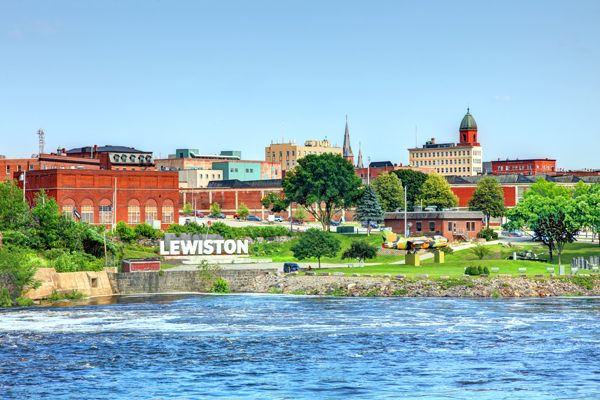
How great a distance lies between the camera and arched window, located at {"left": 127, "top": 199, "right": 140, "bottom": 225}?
9731 centimetres

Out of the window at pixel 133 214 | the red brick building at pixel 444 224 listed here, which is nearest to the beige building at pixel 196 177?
the window at pixel 133 214

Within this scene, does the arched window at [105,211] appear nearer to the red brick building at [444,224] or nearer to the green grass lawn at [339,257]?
the green grass lawn at [339,257]

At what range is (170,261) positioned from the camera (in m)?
76.9

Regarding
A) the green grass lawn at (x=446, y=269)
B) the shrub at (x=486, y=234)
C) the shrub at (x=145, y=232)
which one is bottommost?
the green grass lawn at (x=446, y=269)

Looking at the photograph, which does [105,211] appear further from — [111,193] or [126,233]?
[126,233]

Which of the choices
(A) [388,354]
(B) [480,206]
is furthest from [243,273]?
(B) [480,206]

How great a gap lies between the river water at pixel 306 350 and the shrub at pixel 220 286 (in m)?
10.1

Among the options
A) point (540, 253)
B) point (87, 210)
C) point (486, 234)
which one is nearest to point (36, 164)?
point (87, 210)

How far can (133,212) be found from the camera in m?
97.7

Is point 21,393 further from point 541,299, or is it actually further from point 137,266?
point 541,299

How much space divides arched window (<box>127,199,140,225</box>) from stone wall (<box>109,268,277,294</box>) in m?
32.9

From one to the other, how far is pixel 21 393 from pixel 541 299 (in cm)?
4036

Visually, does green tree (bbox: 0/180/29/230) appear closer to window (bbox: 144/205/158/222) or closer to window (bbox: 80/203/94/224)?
window (bbox: 80/203/94/224)

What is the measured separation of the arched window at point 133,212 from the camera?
97312 millimetres
